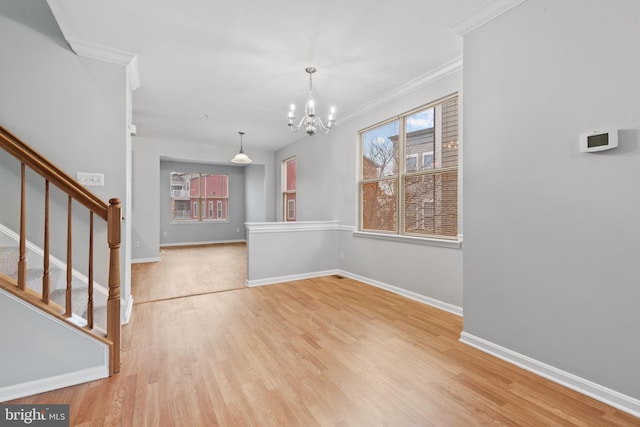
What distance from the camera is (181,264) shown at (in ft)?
19.2

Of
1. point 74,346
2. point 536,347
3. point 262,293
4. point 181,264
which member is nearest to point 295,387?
point 74,346

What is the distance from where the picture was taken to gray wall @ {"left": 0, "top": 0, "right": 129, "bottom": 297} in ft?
8.23

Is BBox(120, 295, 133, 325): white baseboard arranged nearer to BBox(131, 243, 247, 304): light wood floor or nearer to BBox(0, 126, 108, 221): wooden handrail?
BBox(131, 243, 247, 304): light wood floor

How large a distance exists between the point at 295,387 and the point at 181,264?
15.9 feet

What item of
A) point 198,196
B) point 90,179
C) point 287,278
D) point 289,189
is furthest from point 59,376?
point 198,196

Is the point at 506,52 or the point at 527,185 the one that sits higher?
the point at 506,52

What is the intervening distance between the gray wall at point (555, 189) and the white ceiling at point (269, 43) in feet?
2.01

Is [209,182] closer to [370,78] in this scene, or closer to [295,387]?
[370,78]

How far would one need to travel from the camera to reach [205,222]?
9.07 meters

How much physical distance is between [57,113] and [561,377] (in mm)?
4521

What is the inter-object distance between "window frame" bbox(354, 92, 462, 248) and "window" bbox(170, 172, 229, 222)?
6.14m

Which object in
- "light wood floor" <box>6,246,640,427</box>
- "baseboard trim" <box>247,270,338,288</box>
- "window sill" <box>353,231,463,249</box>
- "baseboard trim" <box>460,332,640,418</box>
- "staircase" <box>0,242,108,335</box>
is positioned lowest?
"light wood floor" <box>6,246,640,427</box>

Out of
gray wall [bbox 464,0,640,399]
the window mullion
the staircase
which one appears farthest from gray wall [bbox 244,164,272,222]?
gray wall [bbox 464,0,640,399]

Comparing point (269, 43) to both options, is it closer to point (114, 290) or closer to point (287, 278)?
point (114, 290)
